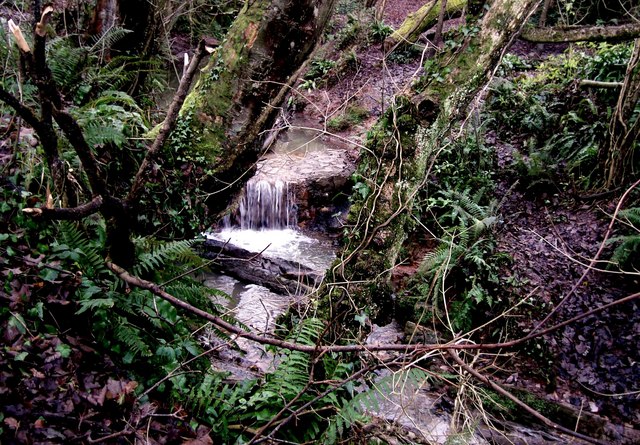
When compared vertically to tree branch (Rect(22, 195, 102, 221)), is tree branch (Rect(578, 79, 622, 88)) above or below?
above

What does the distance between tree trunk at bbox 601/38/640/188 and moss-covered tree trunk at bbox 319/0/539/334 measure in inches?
136

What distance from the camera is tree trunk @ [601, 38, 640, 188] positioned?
5.90m

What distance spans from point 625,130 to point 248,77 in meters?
5.70

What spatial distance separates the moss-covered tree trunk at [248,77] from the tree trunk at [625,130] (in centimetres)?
499

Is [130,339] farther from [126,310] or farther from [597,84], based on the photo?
[597,84]

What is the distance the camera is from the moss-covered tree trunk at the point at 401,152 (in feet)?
11.3

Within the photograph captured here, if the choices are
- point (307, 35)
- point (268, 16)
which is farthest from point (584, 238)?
point (268, 16)

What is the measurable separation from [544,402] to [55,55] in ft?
20.3

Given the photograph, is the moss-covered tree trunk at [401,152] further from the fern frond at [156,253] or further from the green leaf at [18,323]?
the green leaf at [18,323]

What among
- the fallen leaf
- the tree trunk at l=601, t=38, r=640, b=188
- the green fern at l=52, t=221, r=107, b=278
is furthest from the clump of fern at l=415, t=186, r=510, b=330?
the fallen leaf

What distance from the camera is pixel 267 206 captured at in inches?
347

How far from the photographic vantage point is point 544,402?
15.3ft

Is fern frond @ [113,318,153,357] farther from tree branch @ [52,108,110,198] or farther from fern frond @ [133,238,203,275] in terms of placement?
tree branch @ [52,108,110,198]

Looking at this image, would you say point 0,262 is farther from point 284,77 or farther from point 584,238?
point 584,238
